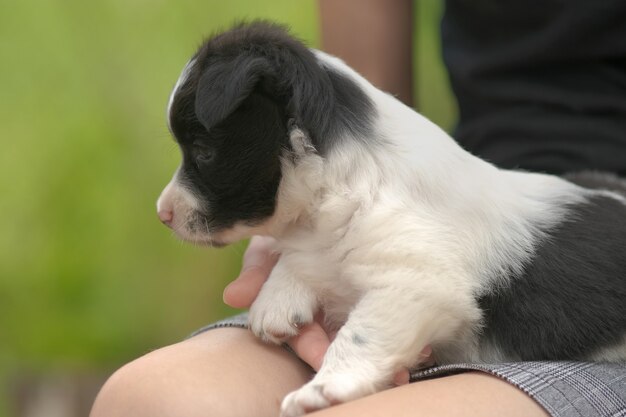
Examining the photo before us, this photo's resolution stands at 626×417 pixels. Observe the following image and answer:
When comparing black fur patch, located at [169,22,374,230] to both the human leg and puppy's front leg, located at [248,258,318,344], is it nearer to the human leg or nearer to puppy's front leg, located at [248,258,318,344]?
puppy's front leg, located at [248,258,318,344]

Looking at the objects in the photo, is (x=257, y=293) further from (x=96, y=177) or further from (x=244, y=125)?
(x=96, y=177)

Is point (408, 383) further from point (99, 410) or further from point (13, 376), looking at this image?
point (13, 376)

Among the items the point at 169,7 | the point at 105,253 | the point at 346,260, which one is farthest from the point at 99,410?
the point at 169,7

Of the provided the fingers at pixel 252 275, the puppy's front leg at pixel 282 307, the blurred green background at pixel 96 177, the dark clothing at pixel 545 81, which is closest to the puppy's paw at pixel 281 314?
the puppy's front leg at pixel 282 307

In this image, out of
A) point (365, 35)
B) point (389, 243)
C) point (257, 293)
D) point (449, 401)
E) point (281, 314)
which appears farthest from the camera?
point (365, 35)

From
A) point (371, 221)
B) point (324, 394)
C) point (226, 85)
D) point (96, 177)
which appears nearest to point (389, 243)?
point (371, 221)
